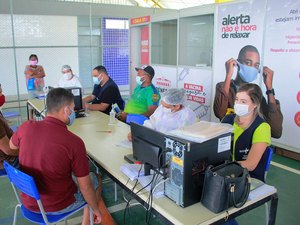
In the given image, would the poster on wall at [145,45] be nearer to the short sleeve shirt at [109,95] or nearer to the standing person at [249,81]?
the standing person at [249,81]

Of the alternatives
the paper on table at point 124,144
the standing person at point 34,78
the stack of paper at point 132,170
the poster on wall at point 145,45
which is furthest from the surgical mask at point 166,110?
the poster on wall at point 145,45

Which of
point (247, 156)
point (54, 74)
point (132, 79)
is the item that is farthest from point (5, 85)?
point (247, 156)

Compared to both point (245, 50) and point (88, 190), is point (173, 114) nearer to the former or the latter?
point (88, 190)

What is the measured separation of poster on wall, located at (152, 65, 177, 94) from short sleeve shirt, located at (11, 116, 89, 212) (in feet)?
13.0

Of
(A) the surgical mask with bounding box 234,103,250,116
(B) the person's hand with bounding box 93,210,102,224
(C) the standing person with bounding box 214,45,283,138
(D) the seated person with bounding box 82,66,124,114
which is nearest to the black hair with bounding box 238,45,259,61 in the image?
(C) the standing person with bounding box 214,45,283,138

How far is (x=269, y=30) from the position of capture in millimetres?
3777

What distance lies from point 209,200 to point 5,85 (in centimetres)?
714

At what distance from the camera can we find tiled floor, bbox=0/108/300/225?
2.51 metres

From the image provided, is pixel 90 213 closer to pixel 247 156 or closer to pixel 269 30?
pixel 247 156

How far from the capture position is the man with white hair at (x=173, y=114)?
8.07ft

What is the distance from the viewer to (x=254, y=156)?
1.86 meters

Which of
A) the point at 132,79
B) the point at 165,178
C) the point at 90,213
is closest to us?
the point at 165,178

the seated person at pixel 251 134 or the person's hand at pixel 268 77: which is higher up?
the person's hand at pixel 268 77

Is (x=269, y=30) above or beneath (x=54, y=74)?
above
